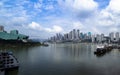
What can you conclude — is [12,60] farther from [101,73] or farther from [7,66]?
[101,73]

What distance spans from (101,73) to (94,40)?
346ft

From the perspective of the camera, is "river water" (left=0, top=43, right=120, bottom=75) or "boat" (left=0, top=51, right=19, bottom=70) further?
"river water" (left=0, top=43, right=120, bottom=75)

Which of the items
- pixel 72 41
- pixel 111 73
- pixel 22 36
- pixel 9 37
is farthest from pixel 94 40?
pixel 111 73

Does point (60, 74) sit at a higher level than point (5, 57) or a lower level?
lower

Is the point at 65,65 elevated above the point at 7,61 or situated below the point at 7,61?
below

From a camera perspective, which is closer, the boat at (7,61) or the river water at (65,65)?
the boat at (7,61)

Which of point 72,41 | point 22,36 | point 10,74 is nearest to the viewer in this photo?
point 10,74

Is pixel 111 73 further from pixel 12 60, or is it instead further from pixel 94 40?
pixel 94 40

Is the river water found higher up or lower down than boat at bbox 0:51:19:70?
lower down

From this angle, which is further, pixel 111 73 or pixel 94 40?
pixel 94 40

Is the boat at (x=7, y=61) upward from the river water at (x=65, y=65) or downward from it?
upward

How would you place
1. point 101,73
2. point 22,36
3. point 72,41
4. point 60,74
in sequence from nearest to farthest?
point 60,74 < point 101,73 < point 22,36 < point 72,41

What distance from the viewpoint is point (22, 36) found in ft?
277

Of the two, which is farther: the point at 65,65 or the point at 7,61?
the point at 65,65
